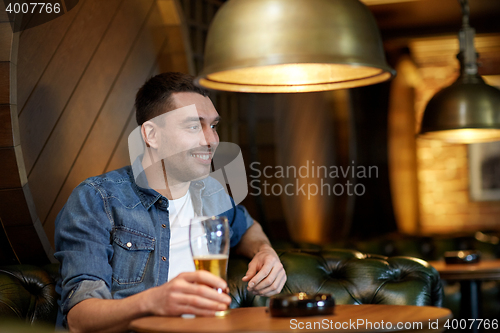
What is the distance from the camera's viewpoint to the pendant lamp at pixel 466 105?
2211mm

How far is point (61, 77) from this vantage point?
1.88 metres

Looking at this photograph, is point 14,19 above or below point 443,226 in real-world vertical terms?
above

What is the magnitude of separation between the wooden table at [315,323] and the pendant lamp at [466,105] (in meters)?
1.40

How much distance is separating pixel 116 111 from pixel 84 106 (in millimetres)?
193

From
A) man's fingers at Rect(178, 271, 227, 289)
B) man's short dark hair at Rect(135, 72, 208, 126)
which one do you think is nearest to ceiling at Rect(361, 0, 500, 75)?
man's short dark hair at Rect(135, 72, 208, 126)

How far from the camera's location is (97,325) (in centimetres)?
109

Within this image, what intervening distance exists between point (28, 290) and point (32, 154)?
47 centimetres

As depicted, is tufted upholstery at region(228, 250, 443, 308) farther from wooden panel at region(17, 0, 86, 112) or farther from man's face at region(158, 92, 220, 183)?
wooden panel at region(17, 0, 86, 112)

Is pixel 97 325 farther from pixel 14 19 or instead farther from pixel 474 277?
pixel 474 277

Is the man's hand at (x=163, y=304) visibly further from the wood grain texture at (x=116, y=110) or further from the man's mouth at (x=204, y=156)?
the wood grain texture at (x=116, y=110)

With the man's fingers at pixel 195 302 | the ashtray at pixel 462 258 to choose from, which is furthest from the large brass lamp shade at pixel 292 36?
the ashtray at pixel 462 258

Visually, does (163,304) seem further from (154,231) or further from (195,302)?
(154,231)

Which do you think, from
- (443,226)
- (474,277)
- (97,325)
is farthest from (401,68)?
(97,325)

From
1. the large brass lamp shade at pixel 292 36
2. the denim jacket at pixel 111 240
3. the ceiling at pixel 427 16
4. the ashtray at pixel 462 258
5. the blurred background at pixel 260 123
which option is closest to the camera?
the large brass lamp shade at pixel 292 36
